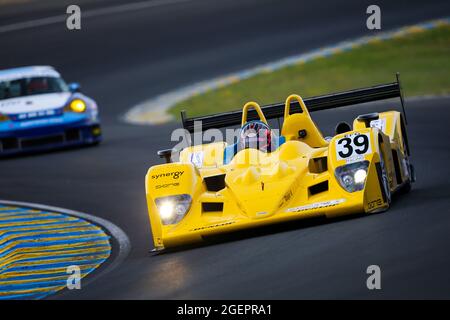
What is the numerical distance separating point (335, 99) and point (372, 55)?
46.2 ft

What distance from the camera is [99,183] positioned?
15.1m

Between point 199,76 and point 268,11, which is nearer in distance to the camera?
point 199,76

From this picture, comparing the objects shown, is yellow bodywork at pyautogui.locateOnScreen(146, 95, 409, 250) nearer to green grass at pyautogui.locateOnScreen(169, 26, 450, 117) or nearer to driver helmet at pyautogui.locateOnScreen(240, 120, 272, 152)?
driver helmet at pyautogui.locateOnScreen(240, 120, 272, 152)

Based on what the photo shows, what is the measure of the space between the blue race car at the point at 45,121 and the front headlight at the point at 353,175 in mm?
10031

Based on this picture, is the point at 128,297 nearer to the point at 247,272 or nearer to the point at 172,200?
the point at 247,272

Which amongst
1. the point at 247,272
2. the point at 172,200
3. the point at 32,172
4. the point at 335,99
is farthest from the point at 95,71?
the point at 247,272

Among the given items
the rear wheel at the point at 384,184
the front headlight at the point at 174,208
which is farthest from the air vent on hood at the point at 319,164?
the front headlight at the point at 174,208

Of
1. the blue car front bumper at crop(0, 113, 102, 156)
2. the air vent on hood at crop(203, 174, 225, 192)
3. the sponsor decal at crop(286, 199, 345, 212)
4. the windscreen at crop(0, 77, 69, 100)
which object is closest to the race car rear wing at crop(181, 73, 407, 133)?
the air vent on hood at crop(203, 174, 225, 192)

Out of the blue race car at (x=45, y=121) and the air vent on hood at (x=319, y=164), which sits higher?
the blue race car at (x=45, y=121)

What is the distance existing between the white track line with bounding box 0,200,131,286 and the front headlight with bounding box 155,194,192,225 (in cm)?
60

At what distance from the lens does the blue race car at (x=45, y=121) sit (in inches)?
733

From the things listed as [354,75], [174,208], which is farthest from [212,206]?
[354,75]

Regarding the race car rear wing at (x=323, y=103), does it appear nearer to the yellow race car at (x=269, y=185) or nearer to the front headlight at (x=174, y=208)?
the yellow race car at (x=269, y=185)

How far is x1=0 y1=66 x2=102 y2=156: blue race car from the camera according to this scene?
18609 millimetres
